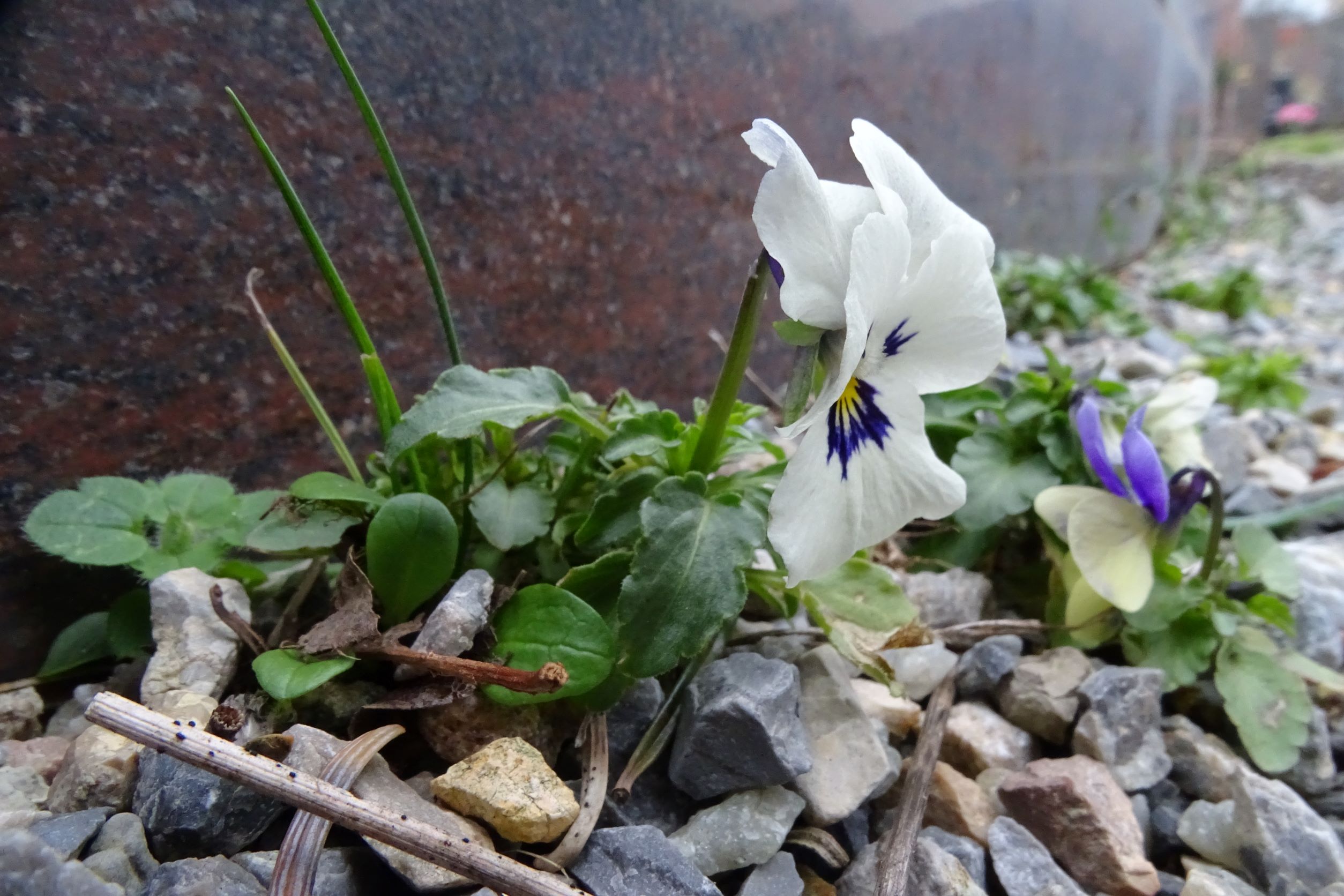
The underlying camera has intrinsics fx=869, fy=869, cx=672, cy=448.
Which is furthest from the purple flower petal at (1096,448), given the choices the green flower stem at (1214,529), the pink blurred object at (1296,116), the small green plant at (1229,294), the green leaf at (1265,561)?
the pink blurred object at (1296,116)

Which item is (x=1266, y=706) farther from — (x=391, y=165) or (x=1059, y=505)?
(x=391, y=165)

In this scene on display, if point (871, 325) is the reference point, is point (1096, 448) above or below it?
below

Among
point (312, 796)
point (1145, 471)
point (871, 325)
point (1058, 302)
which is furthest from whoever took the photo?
point (1058, 302)

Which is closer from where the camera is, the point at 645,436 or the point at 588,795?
the point at 588,795

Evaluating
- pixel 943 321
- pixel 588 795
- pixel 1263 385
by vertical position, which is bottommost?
pixel 1263 385

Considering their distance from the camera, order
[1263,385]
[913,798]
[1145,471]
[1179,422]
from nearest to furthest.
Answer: [913,798] → [1145,471] → [1179,422] → [1263,385]

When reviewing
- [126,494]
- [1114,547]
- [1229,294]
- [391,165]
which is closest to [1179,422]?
[1114,547]

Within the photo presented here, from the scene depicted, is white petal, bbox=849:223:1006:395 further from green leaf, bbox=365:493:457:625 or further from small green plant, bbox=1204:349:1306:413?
small green plant, bbox=1204:349:1306:413
